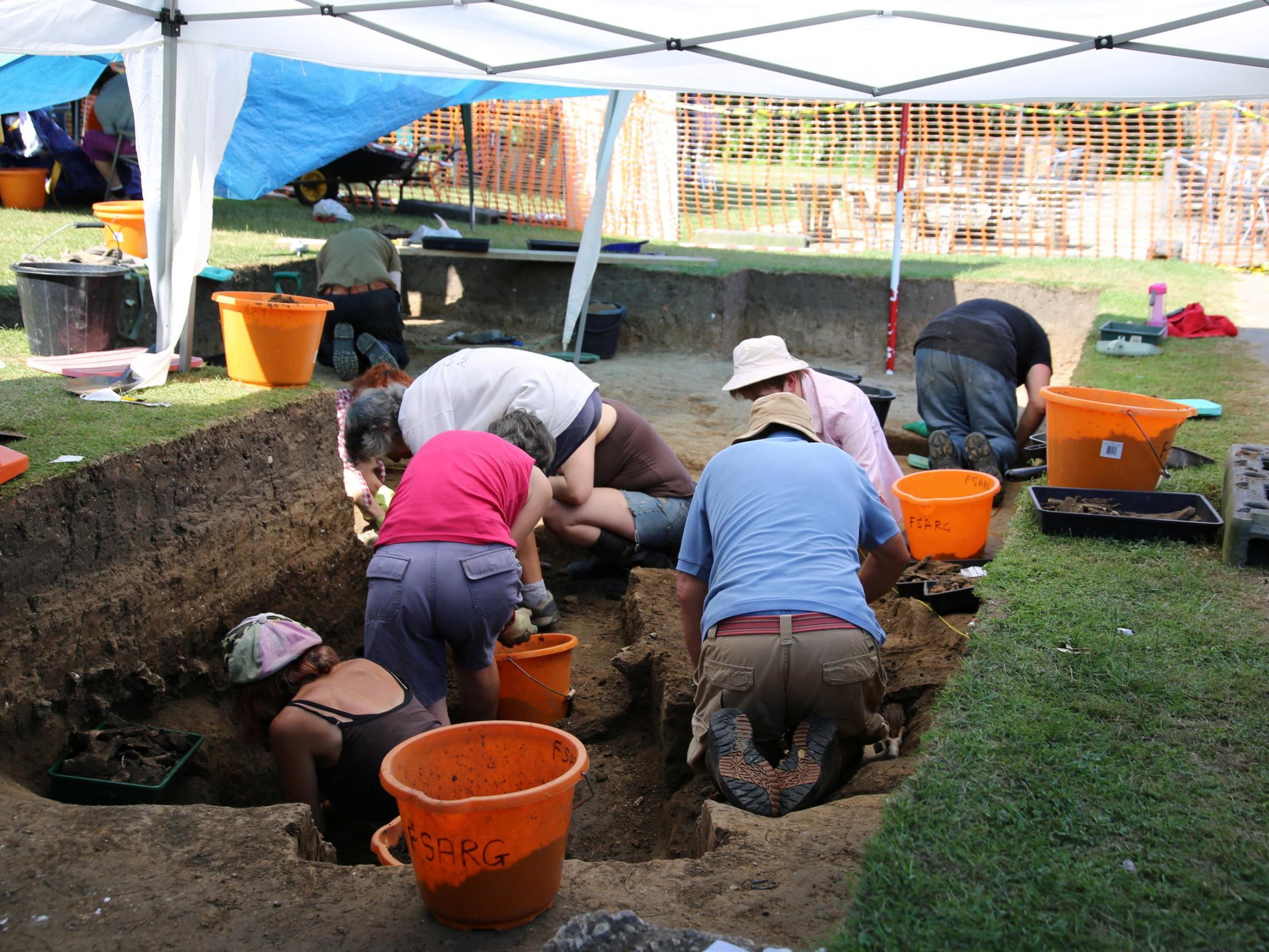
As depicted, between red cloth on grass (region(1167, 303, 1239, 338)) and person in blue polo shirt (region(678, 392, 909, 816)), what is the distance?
21.4 ft

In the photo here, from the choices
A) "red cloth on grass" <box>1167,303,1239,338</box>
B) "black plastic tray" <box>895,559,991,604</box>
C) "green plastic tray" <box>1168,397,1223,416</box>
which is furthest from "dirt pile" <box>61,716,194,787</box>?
"red cloth on grass" <box>1167,303,1239,338</box>

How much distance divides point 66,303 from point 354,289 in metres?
2.96

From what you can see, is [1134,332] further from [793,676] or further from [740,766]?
[740,766]

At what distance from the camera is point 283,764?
3.23 metres

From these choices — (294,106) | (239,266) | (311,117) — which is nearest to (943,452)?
(239,266)

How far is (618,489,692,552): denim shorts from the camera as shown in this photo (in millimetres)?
5301

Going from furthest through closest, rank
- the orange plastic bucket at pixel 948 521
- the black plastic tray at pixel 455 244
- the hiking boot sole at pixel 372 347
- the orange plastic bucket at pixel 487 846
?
1. the black plastic tray at pixel 455 244
2. the hiking boot sole at pixel 372 347
3. the orange plastic bucket at pixel 948 521
4. the orange plastic bucket at pixel 487 846

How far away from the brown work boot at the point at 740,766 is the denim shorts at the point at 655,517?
227cm

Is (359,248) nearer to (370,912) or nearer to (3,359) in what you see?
(3,359)

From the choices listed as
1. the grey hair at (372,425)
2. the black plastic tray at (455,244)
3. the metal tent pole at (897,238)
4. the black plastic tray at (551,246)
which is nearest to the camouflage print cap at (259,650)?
the grey hair at (372,425)

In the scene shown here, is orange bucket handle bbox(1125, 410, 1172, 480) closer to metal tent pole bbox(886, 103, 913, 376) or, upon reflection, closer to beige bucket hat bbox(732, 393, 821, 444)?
beige bucket hat bbox(732, 393, 821, 444)

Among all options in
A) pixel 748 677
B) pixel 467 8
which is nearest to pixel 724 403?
pixel 467 8

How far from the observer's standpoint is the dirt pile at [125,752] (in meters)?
3.40

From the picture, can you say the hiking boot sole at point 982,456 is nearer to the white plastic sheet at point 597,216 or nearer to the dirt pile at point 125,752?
the white plastic sheet at point 597,216
